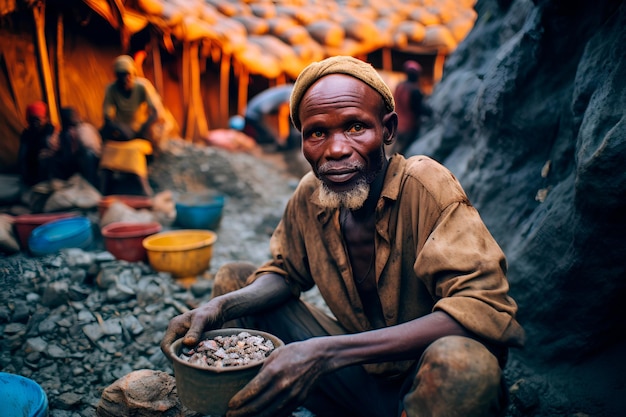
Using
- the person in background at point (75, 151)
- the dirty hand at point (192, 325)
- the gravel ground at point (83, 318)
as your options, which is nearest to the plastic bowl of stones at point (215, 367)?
the dirty hand at point (192, 325)

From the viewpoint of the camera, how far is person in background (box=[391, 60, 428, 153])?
6.79m

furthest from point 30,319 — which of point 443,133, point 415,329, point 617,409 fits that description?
point 443,133

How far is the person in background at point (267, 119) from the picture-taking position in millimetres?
9938

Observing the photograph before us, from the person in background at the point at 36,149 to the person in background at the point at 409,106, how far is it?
5.47 m

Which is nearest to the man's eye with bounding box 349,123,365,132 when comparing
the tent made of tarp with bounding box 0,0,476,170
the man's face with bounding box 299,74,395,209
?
the man's face with bounding box 299,74,395,209

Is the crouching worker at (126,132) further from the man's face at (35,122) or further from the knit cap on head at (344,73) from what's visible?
the knit cap on head at (344,73)

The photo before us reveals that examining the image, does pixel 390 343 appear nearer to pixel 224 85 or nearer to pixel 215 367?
pixel 215 367

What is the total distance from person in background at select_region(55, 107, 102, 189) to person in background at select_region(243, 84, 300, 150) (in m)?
4.70

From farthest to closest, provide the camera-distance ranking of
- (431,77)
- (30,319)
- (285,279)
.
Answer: (431,77)
(30,319)
(285,279)

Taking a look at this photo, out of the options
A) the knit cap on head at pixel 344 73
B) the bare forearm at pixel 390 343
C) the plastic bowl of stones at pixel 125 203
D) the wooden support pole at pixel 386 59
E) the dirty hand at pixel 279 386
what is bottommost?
the plastic bowl of stones at pixel 125 203

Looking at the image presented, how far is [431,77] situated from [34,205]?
566 inches

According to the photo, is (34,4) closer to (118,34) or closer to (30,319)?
(118,34)

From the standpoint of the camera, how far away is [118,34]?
23.7 ft

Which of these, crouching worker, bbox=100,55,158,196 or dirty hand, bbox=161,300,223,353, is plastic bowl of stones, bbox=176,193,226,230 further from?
dirty hand, bbox=161,300,223,353
